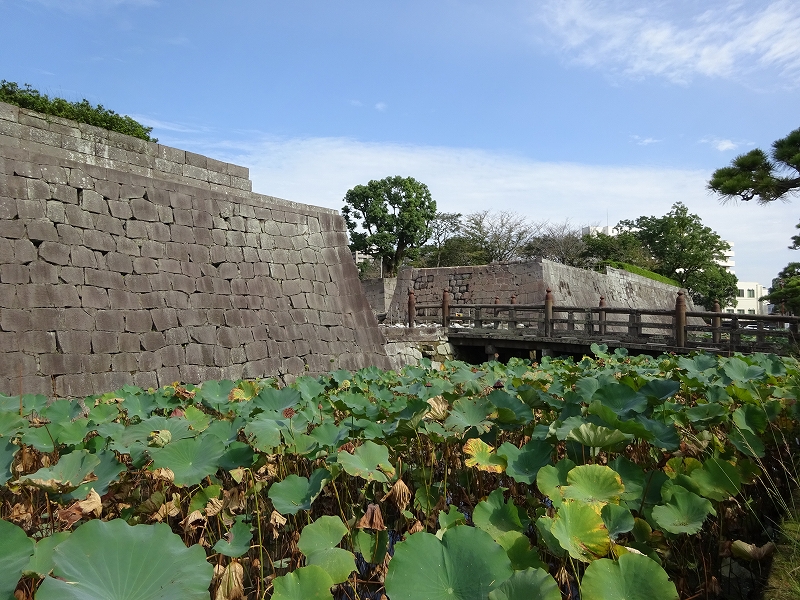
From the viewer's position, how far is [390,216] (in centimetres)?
3366

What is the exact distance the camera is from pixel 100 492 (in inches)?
65.7

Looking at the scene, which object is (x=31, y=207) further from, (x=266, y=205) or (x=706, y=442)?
(x=706, y=442)

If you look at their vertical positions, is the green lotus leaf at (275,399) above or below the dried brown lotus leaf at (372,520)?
above

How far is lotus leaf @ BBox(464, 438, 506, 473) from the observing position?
172 centimetres

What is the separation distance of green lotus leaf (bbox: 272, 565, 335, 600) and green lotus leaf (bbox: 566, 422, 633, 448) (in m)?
0.81

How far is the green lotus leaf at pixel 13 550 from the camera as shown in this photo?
1097 mm

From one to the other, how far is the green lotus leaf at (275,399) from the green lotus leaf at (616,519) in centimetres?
162

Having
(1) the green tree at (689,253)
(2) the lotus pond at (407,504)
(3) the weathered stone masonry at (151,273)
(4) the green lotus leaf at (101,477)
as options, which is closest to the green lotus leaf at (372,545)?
(2) the lotus pond at (407,504)

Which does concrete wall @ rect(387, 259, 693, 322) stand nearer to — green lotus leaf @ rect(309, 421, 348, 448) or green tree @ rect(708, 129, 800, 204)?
green tree @ rect(708, 129, 800, 204)

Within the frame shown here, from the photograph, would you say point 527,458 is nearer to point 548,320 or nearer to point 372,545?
point 372,545

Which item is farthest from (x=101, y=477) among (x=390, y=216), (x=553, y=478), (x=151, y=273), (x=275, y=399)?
(x=390, y=216)

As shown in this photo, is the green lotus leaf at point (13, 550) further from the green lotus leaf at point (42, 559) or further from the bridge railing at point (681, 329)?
the bridge railing at point (681, 329)

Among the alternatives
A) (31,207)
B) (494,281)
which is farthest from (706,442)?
(494,281)

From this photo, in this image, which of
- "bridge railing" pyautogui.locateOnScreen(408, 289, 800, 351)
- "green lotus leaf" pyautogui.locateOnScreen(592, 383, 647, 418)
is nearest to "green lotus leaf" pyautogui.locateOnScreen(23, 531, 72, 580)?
"green lotus leaf" pyautogui.locateOnScreen(592, 383, 647, 418)
